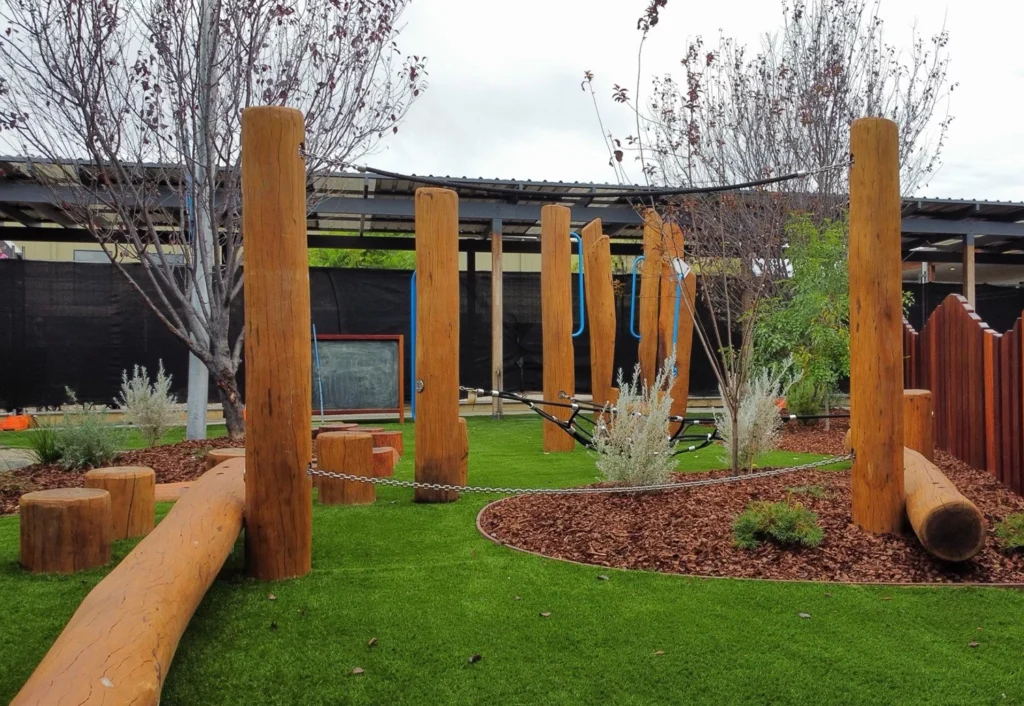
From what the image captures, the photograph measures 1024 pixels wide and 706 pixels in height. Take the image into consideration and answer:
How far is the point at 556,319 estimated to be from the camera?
8.37m

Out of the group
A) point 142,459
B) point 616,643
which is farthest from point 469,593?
point 142,459

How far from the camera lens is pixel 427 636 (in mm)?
2963

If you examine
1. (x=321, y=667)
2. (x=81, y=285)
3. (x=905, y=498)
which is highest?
(x=81, y=285)

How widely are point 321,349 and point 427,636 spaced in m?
8.80

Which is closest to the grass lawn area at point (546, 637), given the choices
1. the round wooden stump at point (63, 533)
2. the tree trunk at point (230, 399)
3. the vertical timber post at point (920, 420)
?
the round wooden stump at point (63, 533)

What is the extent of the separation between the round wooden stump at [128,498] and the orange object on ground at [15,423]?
699 cm

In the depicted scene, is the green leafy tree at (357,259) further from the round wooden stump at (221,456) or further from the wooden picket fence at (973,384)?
the round wooden stump at (221,456)

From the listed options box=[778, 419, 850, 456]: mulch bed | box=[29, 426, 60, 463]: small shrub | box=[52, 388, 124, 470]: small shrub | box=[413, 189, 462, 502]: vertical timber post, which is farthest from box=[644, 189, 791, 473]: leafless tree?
box=[29, 426, 60, 463]: small shrub

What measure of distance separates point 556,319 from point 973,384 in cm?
374

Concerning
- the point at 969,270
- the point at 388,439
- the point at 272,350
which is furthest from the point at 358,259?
the point at 272,350

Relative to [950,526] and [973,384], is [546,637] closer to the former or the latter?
[950,526]

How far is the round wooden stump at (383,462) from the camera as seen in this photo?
6227 millimetres

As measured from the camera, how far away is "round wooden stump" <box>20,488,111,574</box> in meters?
3.81

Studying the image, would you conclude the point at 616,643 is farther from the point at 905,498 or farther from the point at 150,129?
the point at 150,129
